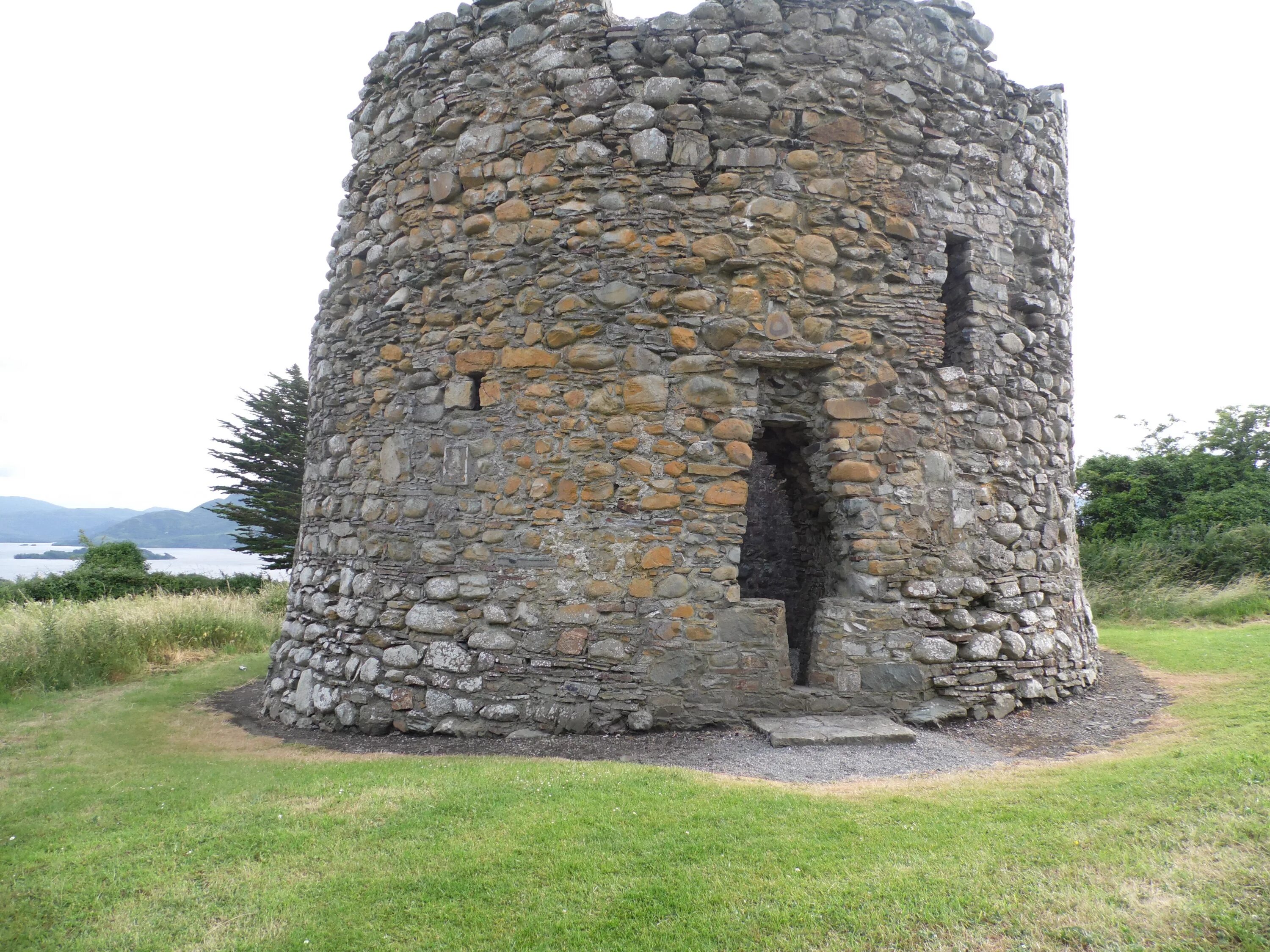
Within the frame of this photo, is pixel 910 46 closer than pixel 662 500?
No

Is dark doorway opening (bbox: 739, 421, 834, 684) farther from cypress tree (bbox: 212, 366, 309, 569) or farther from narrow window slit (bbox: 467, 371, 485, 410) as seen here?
cypress tree (bbox: 212, 366, 309, 569)

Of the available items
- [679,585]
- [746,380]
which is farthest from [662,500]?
[746,380]

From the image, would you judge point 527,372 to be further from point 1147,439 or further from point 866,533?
point 1147,439

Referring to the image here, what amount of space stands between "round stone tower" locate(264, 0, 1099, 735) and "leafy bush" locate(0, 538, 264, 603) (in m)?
11.3

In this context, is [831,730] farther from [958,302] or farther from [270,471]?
[270,471]

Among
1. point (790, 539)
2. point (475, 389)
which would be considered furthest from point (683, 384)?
point (790, 539)

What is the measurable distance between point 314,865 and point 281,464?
835 inches

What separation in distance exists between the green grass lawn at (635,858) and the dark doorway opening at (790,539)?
240cm

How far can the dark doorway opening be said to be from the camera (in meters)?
6.87

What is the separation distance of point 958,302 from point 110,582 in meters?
18.5

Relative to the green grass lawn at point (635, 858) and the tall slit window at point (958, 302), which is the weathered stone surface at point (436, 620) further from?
the tall slit window at point (958, 302)

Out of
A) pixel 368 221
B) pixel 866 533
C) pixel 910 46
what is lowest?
pixel 866 533

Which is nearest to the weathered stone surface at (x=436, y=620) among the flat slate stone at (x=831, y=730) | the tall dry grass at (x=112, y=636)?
the flat slate stone at (x=831, y=730)

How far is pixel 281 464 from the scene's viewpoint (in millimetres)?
23062
